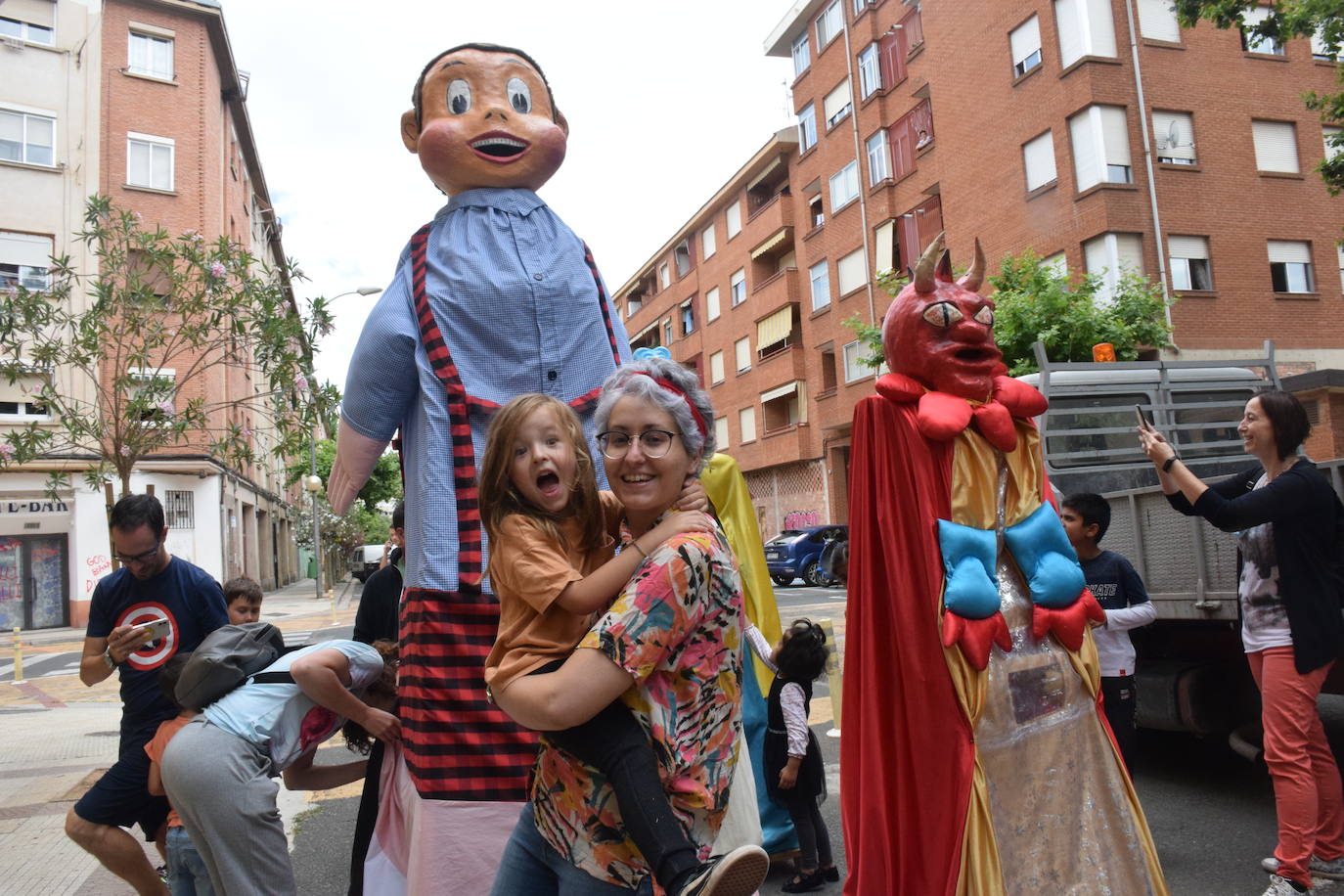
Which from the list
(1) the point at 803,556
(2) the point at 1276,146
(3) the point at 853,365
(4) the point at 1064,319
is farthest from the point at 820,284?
(4) the point at 1064,319

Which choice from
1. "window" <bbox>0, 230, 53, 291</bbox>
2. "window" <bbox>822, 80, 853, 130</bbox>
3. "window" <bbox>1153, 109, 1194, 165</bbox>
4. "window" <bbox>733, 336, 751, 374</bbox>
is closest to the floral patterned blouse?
"window" <bbox>1153, 109, 1194, 165</bbox>

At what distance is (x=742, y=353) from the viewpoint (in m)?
35.0

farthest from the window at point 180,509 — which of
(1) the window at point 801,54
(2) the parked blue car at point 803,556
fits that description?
(1) the window at point 801,54

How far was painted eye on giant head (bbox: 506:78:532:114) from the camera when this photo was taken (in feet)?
10.3

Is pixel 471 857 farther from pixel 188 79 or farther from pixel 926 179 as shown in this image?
pixel 188 79

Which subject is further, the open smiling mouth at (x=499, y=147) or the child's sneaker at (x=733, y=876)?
the open smiling mouth at (x=499, y=147)

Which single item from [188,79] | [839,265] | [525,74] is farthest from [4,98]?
[525,74]

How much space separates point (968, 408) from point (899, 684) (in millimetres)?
784

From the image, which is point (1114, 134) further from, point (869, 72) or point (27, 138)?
point (27, 138)

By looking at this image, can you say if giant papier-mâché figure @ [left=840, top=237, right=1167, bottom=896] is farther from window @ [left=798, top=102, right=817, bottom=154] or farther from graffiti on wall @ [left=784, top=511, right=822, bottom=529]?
window @ [left=798, top=102, right=817, bottom=154]

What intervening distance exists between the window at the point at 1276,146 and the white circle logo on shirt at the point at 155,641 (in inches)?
881

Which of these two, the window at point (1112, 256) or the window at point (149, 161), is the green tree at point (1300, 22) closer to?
the window at point (1112, 256)

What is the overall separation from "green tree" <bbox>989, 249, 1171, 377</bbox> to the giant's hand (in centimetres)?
1356

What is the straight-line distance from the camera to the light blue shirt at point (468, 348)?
8.43 ft
